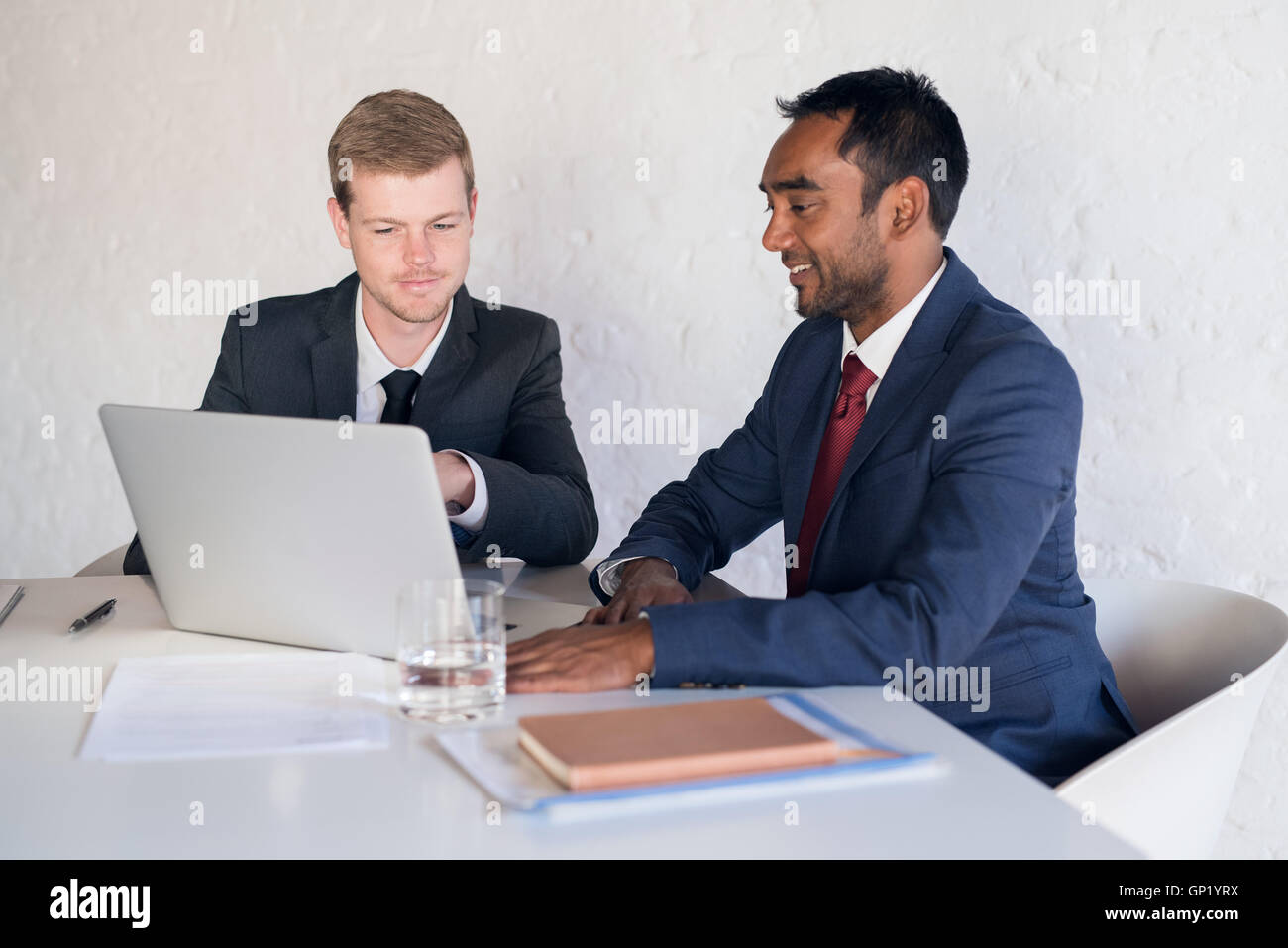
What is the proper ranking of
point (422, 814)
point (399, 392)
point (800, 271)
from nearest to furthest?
point (422, 814) → point (800, 271) → point (399, 392)

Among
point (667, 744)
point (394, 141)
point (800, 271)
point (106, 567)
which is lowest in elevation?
point (106, 567)

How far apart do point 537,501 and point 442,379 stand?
0.41 meters

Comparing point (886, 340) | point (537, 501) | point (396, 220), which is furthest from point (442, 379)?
point (886, 340)

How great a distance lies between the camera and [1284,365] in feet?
7.50

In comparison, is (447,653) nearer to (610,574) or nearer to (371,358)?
(610,574)

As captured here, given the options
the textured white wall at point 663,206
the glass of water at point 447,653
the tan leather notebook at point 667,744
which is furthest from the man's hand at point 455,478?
the textured white wall at point 663,206

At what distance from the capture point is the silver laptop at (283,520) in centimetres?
117

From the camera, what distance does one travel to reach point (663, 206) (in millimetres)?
2768

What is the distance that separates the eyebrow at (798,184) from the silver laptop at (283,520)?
2.66 ft

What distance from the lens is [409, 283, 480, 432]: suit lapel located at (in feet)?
7.07

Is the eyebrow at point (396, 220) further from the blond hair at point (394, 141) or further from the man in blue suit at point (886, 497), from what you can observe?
the man in blue suit at point (886, 497)

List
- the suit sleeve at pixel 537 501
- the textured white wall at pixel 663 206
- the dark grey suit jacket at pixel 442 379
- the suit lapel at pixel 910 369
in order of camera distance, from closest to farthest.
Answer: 1. the suit lapel at pixel 910 369
2. the suit sleeve at pixel 537 501
3. the dark grey suit jacket at pixel 442 379
4. the textured white wall at pixel 663 206
